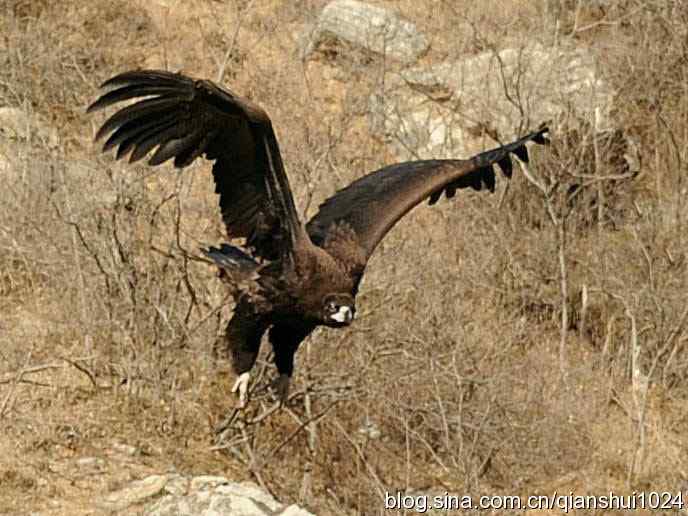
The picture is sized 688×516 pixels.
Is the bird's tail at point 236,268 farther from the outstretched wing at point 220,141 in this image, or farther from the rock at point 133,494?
the rock at point 133,494

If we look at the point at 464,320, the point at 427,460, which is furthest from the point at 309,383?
the point at 464,320

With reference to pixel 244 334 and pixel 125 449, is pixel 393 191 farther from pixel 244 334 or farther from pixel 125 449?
pixel 125 449

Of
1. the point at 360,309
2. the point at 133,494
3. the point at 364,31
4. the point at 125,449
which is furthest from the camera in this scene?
the point at 364,31

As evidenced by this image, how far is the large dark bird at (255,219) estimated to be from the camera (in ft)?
21.2

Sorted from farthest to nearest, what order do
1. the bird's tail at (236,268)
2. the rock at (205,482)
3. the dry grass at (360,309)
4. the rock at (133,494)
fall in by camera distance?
the dry grass at (360,309) < the bird's tail at (236,268) < the rock at (133,494) < the rock at (205,482)

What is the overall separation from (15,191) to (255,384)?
6.48 ft

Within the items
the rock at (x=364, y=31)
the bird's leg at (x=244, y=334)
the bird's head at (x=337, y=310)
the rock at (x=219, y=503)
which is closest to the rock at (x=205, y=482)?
the rock at (x=219, y=503)

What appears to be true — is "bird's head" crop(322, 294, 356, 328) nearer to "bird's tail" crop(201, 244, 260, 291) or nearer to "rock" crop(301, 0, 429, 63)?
"bird's tail" crop(201, 244, 260, 291)

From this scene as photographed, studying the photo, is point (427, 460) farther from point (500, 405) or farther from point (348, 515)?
point (348, 515)

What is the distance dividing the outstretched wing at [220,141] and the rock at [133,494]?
1111mm

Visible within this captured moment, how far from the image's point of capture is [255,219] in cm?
707

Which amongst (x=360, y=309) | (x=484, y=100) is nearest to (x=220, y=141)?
(x=360, y=309)

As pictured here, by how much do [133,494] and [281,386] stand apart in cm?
87

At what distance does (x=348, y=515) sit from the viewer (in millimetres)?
7969
